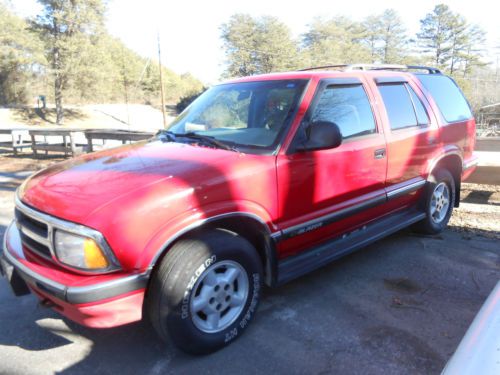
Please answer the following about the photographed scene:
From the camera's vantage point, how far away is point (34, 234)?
8.38ft

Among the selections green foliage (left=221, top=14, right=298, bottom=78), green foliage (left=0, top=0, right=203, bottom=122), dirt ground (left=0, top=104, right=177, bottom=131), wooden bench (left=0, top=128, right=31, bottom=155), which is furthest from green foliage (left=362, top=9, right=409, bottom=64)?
wooden bench (left=0, top=128, right=31, bottom=155)

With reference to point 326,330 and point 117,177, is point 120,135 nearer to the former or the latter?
point 117,177

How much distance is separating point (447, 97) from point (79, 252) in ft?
14.6

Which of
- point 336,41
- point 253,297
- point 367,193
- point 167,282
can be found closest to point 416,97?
point 367,193

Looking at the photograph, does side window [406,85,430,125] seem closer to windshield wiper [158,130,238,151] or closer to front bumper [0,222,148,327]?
windshield wiper [158,130,238,151]

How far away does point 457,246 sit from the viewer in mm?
4422

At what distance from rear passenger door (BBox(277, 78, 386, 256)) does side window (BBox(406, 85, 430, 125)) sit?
81cm

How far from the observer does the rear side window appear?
4582 mm

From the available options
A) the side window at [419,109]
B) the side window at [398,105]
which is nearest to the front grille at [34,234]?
the side window at [398,105]

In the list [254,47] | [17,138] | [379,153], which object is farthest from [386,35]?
[379,153]

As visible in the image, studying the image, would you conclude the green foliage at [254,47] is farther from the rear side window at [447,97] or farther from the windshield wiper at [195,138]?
the windshield wiper at [195,138]

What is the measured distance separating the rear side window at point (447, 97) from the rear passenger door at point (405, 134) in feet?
1.12

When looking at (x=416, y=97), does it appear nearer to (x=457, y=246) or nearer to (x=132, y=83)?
(x=457, y=246)

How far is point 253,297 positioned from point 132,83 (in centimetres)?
5583
